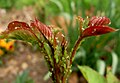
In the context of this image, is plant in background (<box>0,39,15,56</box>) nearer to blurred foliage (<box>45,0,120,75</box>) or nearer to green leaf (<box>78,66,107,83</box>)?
blurred foliage (<box>45,0,120,75</box>)

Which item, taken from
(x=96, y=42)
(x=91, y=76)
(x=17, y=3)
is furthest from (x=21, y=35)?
(x=17, y=3)

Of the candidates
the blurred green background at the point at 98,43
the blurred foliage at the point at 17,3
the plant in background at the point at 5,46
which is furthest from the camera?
the blurred foliage at the point at 17,3

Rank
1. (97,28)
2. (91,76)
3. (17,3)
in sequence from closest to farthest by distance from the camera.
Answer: (97,28) < (91,76) < (17,3)

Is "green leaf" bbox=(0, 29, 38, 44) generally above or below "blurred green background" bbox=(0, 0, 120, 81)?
above

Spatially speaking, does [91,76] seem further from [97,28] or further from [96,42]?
[96,42]

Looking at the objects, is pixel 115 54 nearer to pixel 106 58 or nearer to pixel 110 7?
pixel 106 58

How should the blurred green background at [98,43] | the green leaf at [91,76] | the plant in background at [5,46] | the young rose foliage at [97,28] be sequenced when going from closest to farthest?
the young rose foliage at [97,28]
the green leaf at [91,76]
the blurred green background at [98,43]
the plant in background at [5,46]

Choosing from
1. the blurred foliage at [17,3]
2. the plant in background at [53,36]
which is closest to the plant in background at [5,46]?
the blurred foliage at [17,3]

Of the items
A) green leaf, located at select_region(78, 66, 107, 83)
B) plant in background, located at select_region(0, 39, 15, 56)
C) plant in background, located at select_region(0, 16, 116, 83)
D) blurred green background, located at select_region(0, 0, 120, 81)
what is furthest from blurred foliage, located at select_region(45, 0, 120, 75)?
plant in background, located at select_region(0, 16, 116, 83)

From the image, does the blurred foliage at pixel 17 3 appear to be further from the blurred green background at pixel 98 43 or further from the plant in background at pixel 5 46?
the plant in background at pixel 5 46
